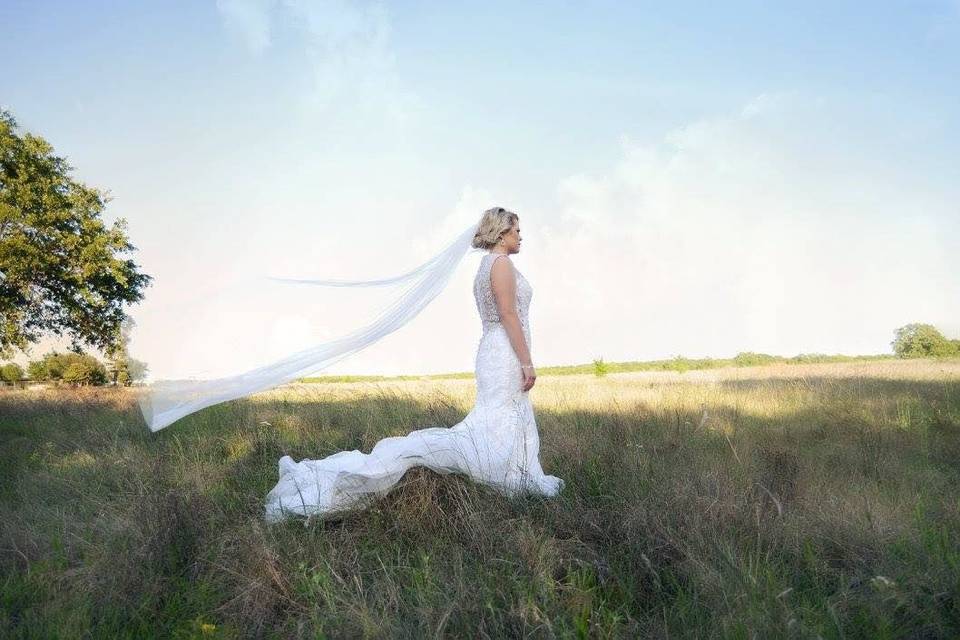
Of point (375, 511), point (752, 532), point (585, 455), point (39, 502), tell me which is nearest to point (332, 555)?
point (375, 511)

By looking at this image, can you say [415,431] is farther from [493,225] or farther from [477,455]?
[493,225]

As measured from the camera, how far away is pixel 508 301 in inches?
231

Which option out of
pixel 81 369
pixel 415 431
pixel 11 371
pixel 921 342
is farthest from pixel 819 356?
pixel 11 371

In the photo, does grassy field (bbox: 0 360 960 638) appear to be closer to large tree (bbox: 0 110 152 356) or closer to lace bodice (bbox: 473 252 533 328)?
lace bodice (bbox: 473 252 533 328)

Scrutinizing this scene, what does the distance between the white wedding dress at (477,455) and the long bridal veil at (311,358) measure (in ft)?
1.62

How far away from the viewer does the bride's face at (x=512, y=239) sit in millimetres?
6020

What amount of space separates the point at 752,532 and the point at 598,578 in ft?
3.59

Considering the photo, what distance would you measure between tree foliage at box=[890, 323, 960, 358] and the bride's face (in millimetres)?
68693

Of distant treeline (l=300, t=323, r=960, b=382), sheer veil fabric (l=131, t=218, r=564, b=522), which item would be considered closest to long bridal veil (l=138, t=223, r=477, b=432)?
sheer veil fabric (l=131, t=218, r=564, b=522)

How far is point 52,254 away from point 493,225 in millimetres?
20287

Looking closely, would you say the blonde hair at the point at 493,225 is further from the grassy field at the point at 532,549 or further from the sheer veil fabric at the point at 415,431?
the grassy field at the point at 532,549

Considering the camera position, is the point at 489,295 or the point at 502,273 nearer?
the point at 502,273

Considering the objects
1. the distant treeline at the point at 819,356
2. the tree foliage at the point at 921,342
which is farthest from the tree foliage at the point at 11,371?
the tree foliage at the point at 921,342

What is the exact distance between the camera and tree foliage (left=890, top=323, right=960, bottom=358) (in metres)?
63.4
